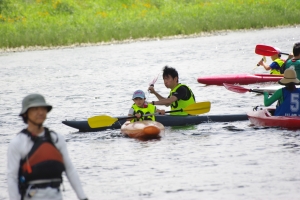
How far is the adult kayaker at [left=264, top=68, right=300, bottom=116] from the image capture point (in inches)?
419

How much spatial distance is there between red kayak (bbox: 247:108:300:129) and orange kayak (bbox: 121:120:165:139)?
1411mm

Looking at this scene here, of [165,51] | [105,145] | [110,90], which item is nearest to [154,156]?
[105,145]

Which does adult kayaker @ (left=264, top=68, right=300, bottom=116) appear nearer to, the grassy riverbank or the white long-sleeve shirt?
the white long-sleeve shirt

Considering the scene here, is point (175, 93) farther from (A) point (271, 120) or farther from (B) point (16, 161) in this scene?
(B) point (16, 161)

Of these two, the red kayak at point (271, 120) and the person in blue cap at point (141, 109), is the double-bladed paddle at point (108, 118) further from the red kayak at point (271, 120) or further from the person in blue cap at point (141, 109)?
the red kayak at point (271, 120)

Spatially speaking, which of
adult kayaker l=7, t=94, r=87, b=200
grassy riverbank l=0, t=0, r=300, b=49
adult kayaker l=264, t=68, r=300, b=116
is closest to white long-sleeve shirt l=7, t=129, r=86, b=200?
adult kayaker l=7, t=94, r=87, b=200

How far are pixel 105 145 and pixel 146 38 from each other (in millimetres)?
27317

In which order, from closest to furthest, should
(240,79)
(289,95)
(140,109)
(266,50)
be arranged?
(289,95)
(140,109)
(266,50)
(240,79)

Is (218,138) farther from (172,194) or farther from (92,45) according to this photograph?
(92,45)

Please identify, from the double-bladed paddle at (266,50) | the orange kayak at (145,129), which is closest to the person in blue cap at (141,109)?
the orange kayak at (145,129)

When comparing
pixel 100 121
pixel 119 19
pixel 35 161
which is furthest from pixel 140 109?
pixel 119 19

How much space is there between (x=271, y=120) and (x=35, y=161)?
673cm

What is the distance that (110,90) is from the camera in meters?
21.0

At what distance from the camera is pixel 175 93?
39.2 feet
